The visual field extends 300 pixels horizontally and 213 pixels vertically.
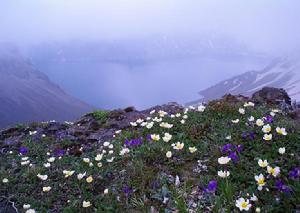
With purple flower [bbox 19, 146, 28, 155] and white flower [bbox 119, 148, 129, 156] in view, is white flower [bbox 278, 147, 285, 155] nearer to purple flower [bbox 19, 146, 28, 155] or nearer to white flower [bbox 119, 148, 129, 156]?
white flower [bbox 119, 148, 129, 156]

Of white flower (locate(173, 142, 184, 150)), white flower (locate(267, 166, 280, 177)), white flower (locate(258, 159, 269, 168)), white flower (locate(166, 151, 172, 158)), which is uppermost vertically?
white flower (locate(267, 166, 280, 177))

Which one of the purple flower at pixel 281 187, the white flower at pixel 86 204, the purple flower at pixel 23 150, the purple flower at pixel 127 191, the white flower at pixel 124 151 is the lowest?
the purple flower at pixel 23 150

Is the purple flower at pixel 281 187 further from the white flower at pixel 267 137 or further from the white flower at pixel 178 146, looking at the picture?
the white flower at pixel 178 146

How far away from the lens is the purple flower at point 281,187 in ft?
22.1

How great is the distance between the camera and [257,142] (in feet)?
29.2

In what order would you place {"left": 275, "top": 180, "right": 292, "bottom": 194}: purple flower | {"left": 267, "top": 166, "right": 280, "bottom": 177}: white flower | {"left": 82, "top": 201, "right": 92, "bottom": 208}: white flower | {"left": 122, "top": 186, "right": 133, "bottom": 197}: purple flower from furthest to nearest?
{"left": 122, "top": 186, "right": 133, "bottom": 197}: purple flower
{"left": 82, "top": 201, "right": 92, "bottom": 208}: white flower
{"left": 267, "top": 166, "right": 280, "bottom": 177}: white flower
{"left": 275, "top": 180, "right": 292, "bottom": 194}: purple flower

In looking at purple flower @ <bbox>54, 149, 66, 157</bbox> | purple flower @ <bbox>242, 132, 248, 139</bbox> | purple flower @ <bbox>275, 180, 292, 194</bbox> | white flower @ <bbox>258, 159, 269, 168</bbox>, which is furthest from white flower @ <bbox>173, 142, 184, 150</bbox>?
purple flower @ <bbox>54, 149, 66, 157</bbox>

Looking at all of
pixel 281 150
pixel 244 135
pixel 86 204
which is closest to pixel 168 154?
pixel 244 135

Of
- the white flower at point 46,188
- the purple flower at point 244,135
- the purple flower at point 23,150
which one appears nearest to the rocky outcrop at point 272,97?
the purple flower at point 244,135

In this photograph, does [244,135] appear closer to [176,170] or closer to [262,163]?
[262,163]

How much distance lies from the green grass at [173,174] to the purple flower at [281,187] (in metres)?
0.07

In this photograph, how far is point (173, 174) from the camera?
8.54 meters

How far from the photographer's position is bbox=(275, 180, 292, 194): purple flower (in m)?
6.72

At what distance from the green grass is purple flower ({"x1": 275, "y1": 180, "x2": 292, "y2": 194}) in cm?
7
